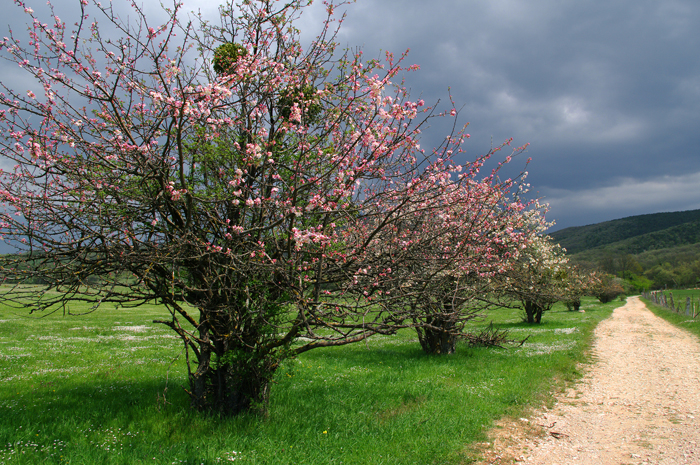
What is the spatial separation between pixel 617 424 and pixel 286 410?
6593 millimetres

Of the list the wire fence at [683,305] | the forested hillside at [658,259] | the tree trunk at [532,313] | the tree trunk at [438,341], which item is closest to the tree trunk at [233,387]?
the tree trunk at [438,341]

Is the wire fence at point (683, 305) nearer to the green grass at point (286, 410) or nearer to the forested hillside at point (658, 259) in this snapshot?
the forested hillside at point (658, 259)

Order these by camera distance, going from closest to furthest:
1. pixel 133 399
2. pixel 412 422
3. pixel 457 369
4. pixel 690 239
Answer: pixel 412 422 → pixel 133 399 → pixel 457 369 → pixel 690 239

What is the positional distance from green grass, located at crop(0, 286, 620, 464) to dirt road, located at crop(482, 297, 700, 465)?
613 mm

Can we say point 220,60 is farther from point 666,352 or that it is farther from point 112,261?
point 666,352

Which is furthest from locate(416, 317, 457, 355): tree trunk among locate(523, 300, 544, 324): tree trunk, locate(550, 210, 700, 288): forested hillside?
locate(550, 210, 700, 288): forested hillside

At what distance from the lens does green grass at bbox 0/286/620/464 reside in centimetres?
537

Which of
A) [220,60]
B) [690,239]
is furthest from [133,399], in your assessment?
[690,239]

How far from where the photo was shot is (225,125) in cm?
618

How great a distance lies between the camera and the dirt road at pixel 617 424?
5840mm

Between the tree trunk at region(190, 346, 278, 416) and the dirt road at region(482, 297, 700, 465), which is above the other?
the tree trunk at region(190, 346, 278, 416)

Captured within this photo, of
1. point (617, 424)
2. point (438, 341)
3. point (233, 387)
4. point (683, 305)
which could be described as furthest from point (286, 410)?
point (683, 305)

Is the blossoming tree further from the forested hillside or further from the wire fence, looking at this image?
the forested hillside

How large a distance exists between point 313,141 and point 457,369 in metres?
8.76
